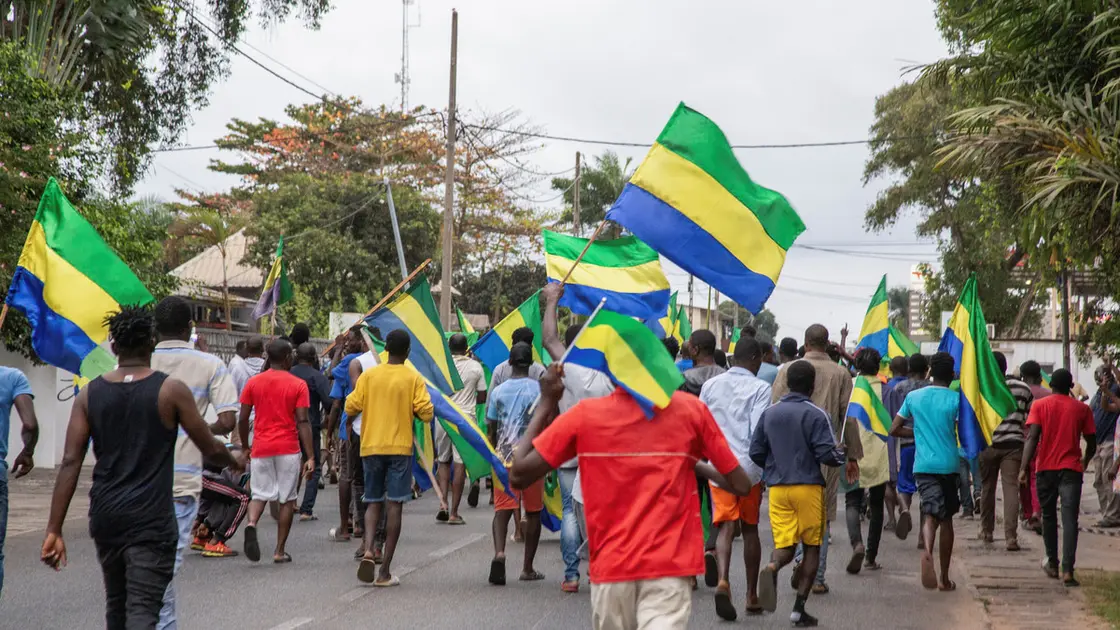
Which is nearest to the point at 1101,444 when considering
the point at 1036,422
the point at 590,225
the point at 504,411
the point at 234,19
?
the point at 1036,422

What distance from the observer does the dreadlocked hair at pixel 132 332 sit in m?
5.53

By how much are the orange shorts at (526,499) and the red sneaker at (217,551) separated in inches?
104

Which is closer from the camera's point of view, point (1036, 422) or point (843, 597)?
point (843, 597)

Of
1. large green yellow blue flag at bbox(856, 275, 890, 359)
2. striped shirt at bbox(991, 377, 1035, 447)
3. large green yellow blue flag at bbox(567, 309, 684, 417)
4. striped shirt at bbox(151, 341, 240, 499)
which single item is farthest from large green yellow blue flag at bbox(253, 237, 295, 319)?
large green yellow blue flag at bbox(567, 309, 684, 417)

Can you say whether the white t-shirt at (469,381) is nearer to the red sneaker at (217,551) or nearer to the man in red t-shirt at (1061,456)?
the red sneaker at (217,551)

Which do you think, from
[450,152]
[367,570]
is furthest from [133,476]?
[450,152]

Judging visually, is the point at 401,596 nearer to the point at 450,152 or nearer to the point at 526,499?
the point at 526,499

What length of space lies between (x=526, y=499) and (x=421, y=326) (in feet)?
5.66

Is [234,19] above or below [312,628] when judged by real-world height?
above

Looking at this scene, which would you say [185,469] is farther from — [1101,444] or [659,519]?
[1101,444]

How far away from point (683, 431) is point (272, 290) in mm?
13880

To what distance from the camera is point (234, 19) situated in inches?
872

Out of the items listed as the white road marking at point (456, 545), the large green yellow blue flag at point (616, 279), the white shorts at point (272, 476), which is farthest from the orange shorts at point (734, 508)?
the white shorts at point (272, 476)

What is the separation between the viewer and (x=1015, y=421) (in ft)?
41.0
